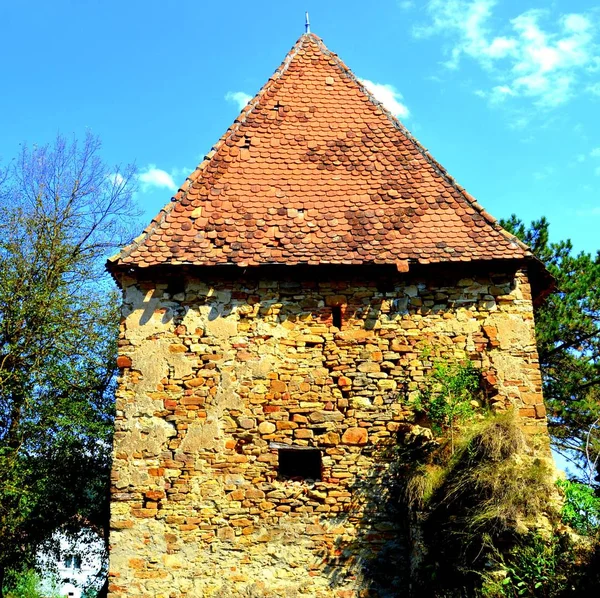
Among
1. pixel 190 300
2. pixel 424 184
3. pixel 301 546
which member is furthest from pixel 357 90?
pixel 301 546

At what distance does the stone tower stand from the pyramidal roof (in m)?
0.03

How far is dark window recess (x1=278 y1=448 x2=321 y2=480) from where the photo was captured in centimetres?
772

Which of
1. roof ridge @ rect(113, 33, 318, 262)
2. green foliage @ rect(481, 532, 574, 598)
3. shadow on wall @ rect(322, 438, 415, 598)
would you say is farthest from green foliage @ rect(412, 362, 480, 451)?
roof ridge @ rect(113, 33, 318, 262)

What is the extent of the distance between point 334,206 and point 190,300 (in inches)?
93.1

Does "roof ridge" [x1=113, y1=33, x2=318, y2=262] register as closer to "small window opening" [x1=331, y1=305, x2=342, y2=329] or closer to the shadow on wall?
"small window opening" [x1=331, y1=305, x2=342, y2=329]

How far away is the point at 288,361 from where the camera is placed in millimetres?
7961

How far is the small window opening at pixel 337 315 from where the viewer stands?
8.16 metres

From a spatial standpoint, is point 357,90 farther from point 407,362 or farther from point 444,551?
point 444,551

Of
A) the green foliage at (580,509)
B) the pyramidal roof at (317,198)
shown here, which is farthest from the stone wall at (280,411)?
the green foliage at (580,509)

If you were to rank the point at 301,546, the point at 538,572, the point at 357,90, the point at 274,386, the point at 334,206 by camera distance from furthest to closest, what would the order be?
the point at 357,90 < the point at 334,206 < the point at 274,386 < the point at 301,546 < the point at 538,572

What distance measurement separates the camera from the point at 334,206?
29.0 feet

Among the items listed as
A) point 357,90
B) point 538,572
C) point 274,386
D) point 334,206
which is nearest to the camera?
point 538,572

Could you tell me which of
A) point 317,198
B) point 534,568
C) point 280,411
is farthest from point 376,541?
point 317,198

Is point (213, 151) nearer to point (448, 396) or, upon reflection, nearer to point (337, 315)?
point (337, 315)
